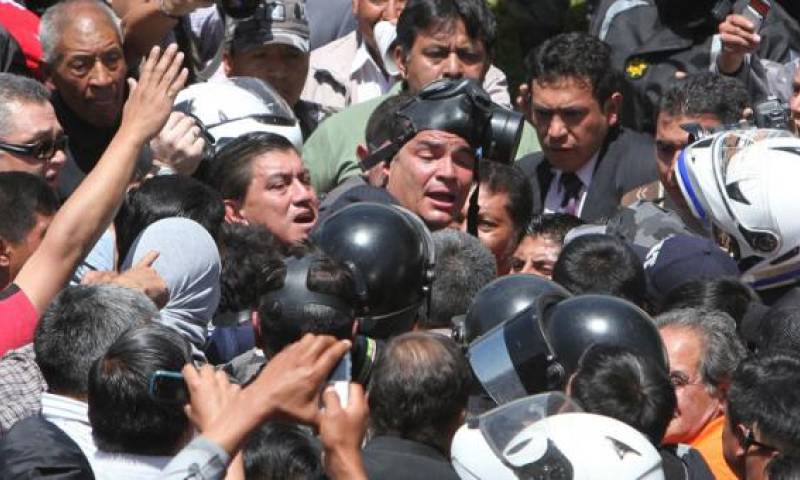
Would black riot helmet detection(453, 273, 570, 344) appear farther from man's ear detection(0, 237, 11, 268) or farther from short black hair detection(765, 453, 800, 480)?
man's ear detection(0, 237, 11, 268)

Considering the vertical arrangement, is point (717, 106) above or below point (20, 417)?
below

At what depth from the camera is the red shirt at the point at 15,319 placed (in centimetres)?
586

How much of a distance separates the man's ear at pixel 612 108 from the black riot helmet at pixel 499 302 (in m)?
2.61

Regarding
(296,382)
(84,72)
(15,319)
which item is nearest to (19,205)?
(15,319)

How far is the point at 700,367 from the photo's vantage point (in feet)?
20.8

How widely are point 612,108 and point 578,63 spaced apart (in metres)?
0.28

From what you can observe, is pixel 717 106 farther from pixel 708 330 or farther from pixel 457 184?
pixel 708 330

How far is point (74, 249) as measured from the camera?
608 centimetres

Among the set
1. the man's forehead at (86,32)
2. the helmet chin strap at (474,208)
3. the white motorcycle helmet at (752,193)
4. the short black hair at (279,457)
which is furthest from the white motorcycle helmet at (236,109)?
the short black hair at (279,457)

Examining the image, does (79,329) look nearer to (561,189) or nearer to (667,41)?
(561,189)

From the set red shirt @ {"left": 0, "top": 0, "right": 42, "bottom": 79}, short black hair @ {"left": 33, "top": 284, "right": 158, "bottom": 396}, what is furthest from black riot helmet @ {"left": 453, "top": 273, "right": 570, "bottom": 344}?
red shirt @ {"left": 0, "top": 0, "right": 42, "bottom": 79}

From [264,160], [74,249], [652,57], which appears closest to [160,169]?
[264,160]

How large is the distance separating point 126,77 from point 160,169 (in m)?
0.93

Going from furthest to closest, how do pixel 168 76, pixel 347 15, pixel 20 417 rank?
1. pixel 347 15
2. pixel 168 76
3. pixel 20 417
